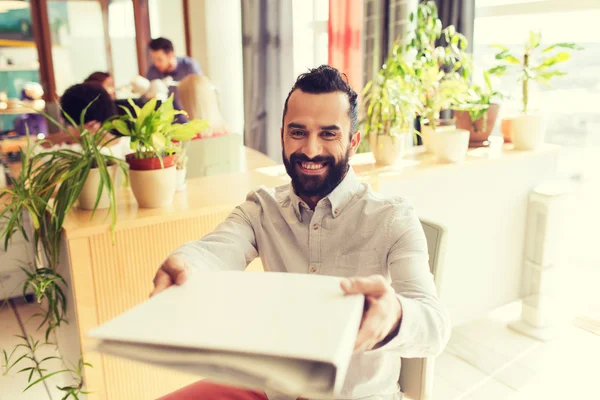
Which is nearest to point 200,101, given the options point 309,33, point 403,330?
point 309,33

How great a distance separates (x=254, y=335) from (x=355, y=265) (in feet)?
1.73

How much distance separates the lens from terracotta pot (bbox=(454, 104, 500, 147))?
240 cm

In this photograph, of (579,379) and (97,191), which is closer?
(97,191)

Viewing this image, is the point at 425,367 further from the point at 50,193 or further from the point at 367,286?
the point at 50,193

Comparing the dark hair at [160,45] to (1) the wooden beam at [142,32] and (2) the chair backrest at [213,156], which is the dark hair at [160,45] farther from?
(2) the chair backrest at [213,156]

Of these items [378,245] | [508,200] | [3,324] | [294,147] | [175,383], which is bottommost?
[3,324]

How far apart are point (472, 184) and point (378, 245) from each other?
130 cm

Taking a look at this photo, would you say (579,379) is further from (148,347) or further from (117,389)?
(148,347)

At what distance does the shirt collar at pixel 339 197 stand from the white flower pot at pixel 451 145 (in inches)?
41.6

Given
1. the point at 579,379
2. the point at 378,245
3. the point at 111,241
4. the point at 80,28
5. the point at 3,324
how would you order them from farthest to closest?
the point at 80,28 < the point at 3,324 < the point at 579,379 < the point at 111,241 < the point at 378,245

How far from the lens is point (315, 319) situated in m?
0.70

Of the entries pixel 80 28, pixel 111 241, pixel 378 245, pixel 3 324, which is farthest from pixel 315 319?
pixel 80 28

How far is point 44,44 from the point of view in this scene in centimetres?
427

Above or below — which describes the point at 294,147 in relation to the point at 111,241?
above
